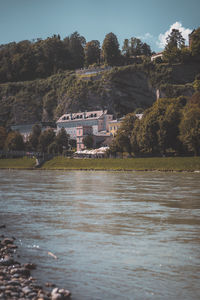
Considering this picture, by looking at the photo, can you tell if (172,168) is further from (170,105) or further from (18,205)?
(18,205)

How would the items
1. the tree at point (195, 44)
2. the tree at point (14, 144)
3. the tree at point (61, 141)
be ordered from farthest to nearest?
1. the tree at point (195, 44)
2. the tree at point (14, 144)
3. the tree at point (61, 141)

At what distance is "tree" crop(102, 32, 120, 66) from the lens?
174 m

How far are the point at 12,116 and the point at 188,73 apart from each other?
2957 inches

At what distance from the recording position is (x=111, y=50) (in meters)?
175

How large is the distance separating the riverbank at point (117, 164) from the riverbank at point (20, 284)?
59818 mm

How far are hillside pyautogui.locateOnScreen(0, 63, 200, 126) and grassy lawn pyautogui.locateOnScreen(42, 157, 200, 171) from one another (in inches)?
2063

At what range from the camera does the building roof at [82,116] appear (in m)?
152

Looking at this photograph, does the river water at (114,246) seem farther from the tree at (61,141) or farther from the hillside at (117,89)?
the hillside at (117,89)

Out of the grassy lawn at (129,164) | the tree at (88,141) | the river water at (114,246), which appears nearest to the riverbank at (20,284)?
the river water at (114,246)

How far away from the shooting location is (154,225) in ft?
61.5

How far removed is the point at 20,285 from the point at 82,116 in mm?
146214

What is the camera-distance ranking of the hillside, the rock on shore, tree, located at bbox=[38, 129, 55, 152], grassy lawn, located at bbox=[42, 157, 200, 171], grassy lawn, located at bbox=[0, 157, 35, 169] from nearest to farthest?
1. the rock on shore
2. grassy lawn, located at bbox=[42, 157, 200, 171]
3. grassy lawn, located at bbox=[0, 157, 35, 169]
4. tree, located at bbox=[38, 129, 55, 152]
5. the hillside

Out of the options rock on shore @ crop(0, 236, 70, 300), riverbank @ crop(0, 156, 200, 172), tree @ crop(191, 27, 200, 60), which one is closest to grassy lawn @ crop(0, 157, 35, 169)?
riverbank @ crop(0, 156, 200, 172)

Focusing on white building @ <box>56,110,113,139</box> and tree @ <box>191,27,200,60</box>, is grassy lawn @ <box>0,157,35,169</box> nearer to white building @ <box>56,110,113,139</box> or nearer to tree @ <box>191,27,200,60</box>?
white building @ <box>56,110,113,139</box>
